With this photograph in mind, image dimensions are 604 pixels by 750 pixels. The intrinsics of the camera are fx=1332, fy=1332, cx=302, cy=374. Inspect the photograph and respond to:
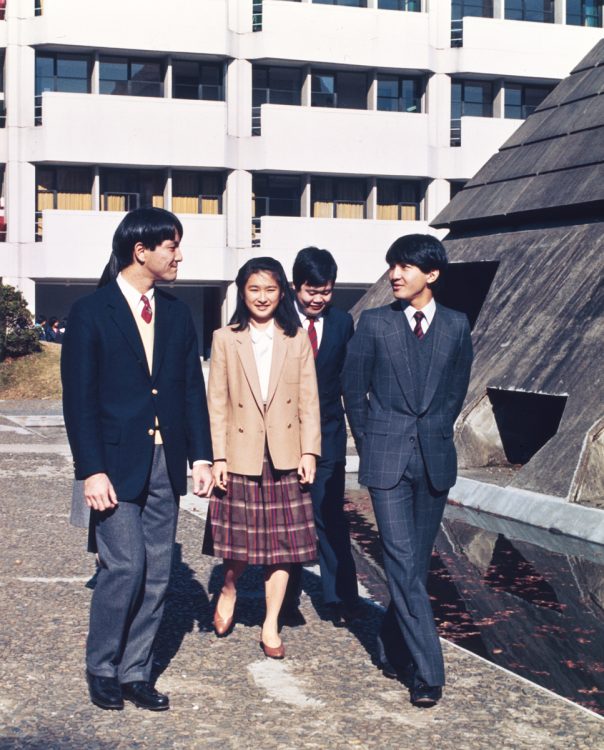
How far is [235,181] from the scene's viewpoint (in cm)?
4162

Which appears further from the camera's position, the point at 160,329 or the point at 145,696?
the point at 160,329

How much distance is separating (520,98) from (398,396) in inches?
1598

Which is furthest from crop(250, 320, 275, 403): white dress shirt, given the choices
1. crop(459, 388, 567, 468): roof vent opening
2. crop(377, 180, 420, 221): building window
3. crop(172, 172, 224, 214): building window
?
crop(377, 180, 420, 221): building window

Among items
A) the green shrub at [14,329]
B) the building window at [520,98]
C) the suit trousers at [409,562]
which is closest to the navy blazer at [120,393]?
the suit trousers at [409,562]

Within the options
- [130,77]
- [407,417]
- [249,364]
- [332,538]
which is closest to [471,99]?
[130,77]

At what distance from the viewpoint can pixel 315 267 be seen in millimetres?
7375

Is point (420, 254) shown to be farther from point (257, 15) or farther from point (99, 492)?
point (257, 15)

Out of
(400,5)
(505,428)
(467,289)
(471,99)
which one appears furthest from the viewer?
(471,99)

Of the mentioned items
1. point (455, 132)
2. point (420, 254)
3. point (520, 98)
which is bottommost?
point (420, 254)

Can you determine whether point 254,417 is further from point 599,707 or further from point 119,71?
point 119,71

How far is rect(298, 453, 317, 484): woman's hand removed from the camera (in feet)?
22.0

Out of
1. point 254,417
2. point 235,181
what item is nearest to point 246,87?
point 235,181

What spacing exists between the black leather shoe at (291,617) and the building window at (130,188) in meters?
35.2

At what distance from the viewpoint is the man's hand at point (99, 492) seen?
5.61 metres
